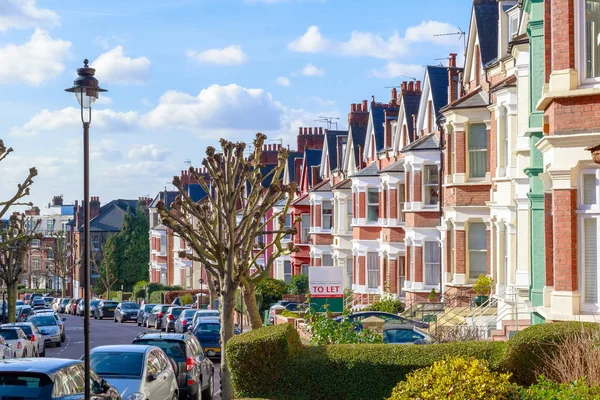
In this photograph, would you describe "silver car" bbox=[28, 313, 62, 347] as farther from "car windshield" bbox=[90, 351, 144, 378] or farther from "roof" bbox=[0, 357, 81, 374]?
"roof" bbox=[0, 357, 81, 374]

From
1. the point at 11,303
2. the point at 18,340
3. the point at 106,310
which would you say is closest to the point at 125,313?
the point at 106,310

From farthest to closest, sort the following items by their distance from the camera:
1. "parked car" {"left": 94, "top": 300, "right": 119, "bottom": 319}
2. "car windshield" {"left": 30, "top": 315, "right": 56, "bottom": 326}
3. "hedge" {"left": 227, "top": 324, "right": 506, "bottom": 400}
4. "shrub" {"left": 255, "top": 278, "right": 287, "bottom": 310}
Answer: "parked car" {"left": 94, "top": 300, "right": 119, "bottom": 319}
"shrub" {"left": 255, "top": 278, "right": 287, "bottom": 310}
"car windshield" {"left": 30, "top": 315, "right": 56, "bottom": 326}
"hedge" {"left": 227, "top": 324, "right": 506, "bottom": 400}

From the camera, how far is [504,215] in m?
27.1

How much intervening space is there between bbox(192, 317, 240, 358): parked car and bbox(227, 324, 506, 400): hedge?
1669 cm

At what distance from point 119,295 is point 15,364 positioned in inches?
3091

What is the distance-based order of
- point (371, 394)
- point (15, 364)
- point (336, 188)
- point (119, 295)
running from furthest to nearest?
point (119, 295) → point (336, 188) → point (371, 394) → point (15, 364)

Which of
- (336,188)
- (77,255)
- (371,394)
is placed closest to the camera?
(371,394)

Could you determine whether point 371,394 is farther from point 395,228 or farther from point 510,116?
point 395,228

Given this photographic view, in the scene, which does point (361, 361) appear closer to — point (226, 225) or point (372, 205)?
point (226, 225)

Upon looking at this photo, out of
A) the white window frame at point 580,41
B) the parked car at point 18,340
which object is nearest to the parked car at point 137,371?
the white window frame at point 580,41

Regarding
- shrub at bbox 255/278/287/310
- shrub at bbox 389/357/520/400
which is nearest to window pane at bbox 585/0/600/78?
shrub at bbox 389/357/520/400

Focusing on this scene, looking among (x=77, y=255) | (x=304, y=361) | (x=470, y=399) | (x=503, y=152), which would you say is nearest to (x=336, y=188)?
(x=503, y=152)

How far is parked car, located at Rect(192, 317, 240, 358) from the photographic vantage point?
32.5 metres

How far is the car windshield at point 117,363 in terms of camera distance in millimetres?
16891
